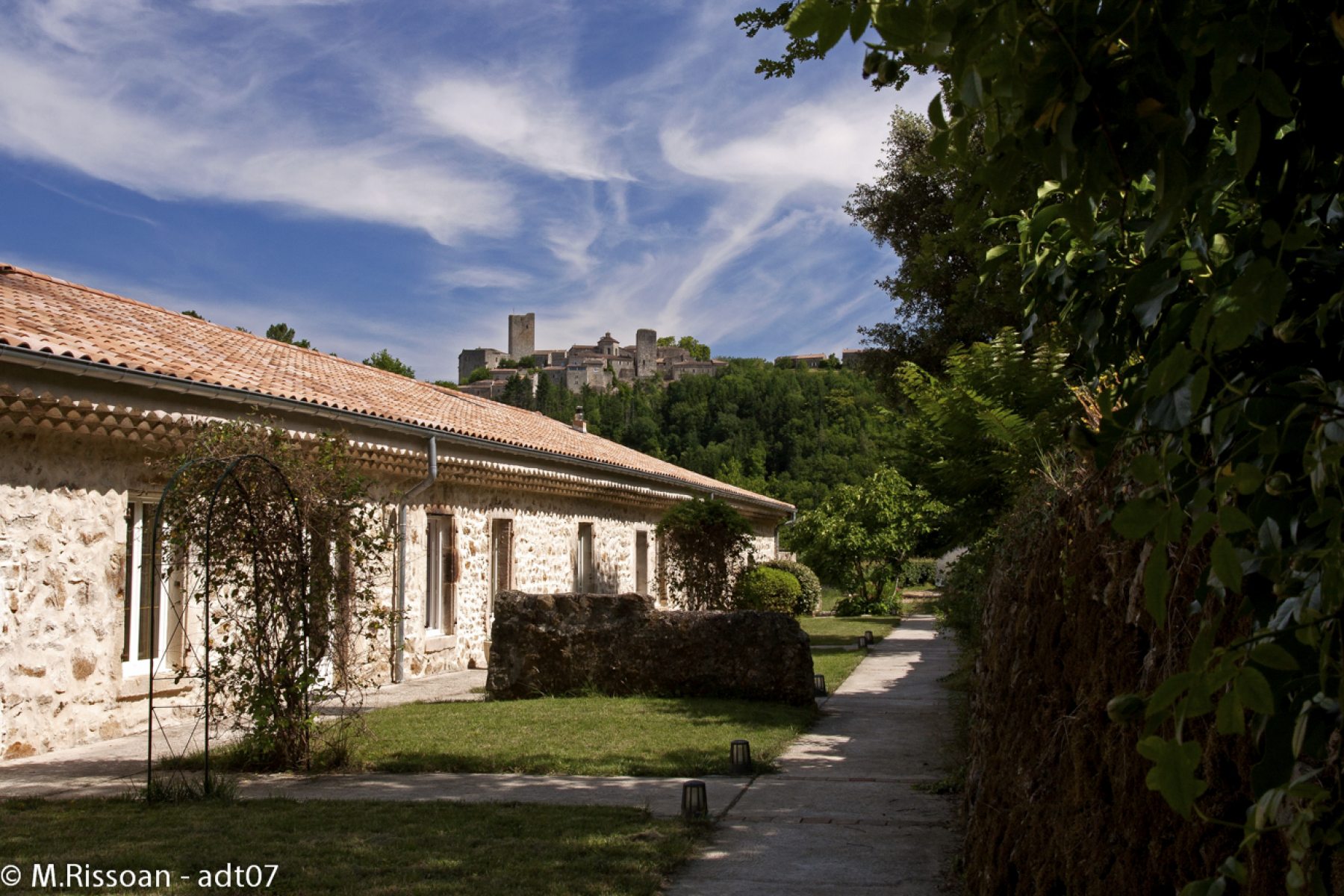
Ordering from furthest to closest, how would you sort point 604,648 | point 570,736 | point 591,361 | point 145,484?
point 591,361 < point 604,648 < point 145,484 < point 570,736

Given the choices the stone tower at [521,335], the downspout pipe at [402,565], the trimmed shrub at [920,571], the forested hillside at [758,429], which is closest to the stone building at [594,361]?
the stone tower at [521,335]

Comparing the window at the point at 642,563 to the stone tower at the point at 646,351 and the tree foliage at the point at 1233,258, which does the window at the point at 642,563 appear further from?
the stone tower at the point at 646,351

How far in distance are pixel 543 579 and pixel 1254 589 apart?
15.2 m

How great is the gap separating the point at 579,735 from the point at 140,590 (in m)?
4.17

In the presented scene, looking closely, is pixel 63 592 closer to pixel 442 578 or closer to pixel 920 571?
pixel 442 578

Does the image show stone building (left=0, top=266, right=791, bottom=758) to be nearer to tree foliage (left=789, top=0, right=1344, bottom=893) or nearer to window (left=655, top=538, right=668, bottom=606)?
window (left=655, top=538, right=668, bottom=606)

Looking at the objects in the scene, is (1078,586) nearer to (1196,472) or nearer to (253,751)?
(1196,472)

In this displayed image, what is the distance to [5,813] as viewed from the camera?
5.88m

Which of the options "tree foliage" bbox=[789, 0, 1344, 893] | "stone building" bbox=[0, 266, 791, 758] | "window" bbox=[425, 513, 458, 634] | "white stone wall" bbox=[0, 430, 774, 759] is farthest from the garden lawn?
"tree foliage" bbox=[789, 0, 1344, 893]

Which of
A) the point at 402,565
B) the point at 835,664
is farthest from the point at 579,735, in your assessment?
the point at 835,664

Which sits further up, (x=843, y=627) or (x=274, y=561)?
(x=274, y=561)

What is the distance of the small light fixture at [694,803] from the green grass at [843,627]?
1199 centimetres

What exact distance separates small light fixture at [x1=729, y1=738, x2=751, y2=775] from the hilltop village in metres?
106

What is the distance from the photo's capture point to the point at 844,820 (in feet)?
19.4
